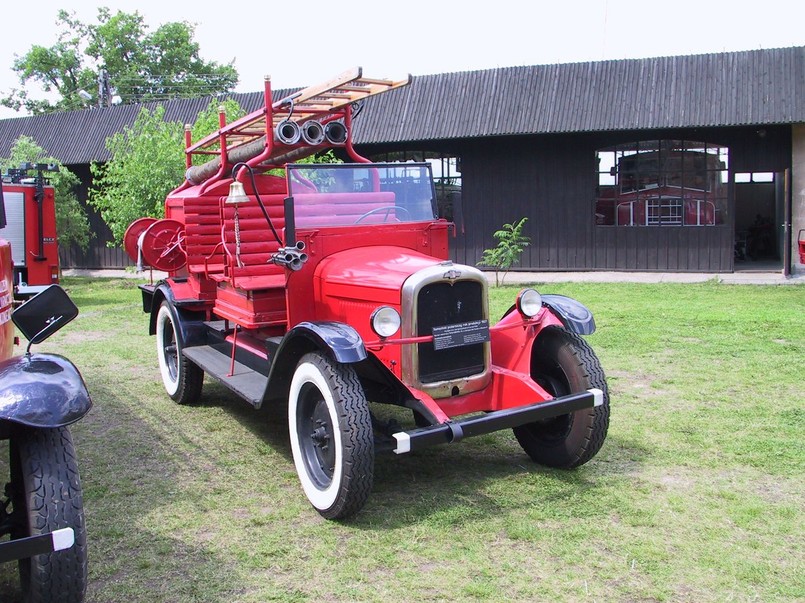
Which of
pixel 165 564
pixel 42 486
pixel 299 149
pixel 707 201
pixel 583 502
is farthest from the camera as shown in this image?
pixel 707 201

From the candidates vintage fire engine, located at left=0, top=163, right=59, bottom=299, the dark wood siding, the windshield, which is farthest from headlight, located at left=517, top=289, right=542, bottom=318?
the dark wood siding

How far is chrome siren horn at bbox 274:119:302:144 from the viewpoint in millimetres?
5391

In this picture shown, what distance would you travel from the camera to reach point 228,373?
590 centimetres

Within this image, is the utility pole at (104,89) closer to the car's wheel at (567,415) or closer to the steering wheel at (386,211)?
the steering wheel at (386,211)

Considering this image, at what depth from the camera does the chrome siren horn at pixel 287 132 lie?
5.39 m

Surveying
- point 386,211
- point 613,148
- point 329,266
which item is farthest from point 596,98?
point 329,266

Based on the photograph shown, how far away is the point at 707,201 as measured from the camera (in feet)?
51.3

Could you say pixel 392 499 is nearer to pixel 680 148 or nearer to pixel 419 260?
pixel 419 260

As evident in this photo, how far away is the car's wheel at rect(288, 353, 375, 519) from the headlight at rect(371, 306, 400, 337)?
0.93ft

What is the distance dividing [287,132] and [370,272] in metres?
1.30

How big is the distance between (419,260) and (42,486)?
2.72 metres

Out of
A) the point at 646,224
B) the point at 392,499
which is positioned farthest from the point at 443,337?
the point at 646,224

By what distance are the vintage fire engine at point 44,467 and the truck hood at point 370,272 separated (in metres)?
1.88

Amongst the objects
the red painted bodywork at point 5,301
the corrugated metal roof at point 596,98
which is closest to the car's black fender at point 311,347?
the red painted bodywork at point 5,301
